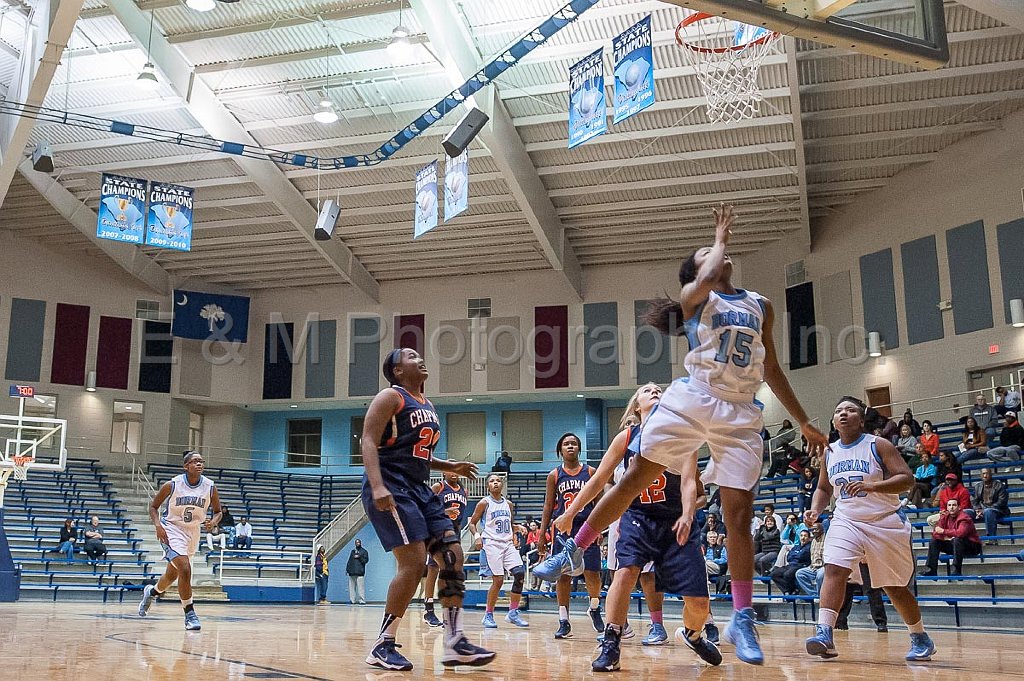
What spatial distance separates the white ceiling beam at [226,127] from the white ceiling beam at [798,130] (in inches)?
495

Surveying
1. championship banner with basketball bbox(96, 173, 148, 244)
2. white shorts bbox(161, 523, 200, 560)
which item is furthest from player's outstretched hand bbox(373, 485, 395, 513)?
championship banner with basketball bbox(96, 173, 148, 244)

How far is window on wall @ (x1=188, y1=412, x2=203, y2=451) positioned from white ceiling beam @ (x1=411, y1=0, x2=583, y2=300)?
546 inches

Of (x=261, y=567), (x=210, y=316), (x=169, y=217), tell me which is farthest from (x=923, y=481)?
(x=210, y=316)

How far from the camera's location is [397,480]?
5.50 meters

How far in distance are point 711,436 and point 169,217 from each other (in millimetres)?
18938

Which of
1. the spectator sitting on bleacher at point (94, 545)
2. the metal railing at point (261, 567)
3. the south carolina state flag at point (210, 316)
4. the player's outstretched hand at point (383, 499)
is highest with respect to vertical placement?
the south carolina state flag at point (210, 316)

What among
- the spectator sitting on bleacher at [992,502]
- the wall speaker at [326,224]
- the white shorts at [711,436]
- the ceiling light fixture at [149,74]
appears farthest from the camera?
the wall speaker at [326,224]

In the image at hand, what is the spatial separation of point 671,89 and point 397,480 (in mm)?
16989

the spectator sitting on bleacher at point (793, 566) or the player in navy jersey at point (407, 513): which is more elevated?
the player in navy jersey at point (407, 513)

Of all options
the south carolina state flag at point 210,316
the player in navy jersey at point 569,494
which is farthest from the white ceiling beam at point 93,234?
the player in navy jersey at point 569,494

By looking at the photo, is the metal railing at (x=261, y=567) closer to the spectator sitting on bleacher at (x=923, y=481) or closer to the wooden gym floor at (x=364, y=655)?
the wooden gym floor at (x=364, y=655)

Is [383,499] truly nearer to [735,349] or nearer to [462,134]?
[735,349]

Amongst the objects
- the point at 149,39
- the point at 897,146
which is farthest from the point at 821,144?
the point at 149,39

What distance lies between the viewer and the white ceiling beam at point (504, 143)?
18.6 metres
